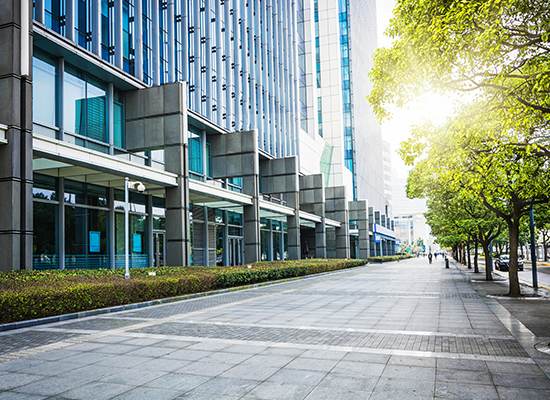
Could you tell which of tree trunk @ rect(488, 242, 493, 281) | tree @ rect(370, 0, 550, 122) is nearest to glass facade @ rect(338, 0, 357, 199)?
tree trunk @ rect(488, 242, 493, 281)

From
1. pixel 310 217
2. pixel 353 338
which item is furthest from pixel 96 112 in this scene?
pixel 310 217

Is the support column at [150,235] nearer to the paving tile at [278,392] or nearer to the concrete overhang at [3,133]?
the concrete overhang at [3,133]

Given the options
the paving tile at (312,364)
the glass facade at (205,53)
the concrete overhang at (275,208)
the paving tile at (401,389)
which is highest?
the glass facade at (205,53)

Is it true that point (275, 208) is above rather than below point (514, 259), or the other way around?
above

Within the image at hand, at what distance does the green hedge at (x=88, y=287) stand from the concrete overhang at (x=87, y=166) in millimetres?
3819

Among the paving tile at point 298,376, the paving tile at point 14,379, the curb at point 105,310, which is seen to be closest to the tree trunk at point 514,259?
the curb at point 105,310

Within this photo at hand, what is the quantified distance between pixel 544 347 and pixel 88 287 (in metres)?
10.6

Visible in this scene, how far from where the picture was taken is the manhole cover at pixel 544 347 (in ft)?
26.7

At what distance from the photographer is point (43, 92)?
19.3 metres

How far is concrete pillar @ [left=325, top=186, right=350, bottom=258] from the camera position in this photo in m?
56.0

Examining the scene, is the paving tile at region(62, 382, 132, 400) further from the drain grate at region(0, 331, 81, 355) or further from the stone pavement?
the drain grate at region(0, 331, 81, 355)

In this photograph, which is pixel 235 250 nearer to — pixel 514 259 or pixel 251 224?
pixel 251 224

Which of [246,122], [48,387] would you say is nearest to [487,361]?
[48,387]

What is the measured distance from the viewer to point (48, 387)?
621cm
